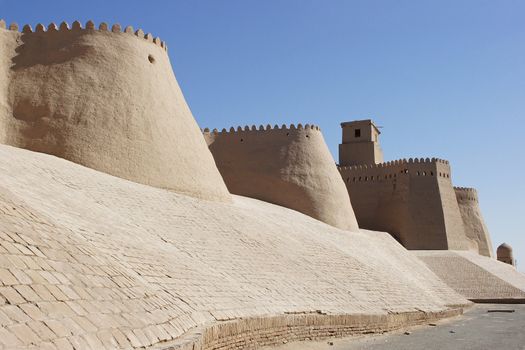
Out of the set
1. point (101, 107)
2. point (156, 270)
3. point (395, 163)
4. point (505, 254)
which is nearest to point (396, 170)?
point (395, 163)

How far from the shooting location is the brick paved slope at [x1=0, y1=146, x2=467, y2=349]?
4.96 m

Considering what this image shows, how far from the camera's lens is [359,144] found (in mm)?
31156

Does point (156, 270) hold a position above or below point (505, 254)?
below

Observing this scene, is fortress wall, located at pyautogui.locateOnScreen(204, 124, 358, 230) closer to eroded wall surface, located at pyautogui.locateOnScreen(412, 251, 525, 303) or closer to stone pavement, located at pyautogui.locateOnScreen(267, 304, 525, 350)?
eroded wall surface, located at pyautogui.locateOnScreen(412, 251, 525, 303)

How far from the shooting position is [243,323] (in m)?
8.34

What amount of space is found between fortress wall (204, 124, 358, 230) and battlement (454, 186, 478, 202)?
38.1 ft

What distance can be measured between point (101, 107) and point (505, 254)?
2719cm

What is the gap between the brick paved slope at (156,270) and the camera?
16.3 feet

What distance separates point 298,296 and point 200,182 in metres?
4.57

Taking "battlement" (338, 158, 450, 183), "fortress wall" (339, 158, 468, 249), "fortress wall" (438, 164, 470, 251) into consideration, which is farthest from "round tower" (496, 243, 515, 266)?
"battlement" (338, 158, 450, 183)

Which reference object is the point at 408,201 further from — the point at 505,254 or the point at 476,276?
the point at 505,254

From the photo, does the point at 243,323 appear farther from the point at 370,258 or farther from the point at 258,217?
the point at 370,258

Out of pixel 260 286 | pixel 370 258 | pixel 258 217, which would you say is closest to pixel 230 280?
pixel 260 286

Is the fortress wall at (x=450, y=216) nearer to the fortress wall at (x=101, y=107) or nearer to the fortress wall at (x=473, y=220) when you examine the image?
the fortress wall at (x=473, y=220)
